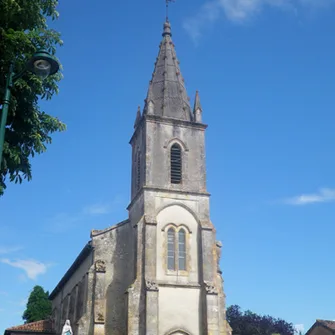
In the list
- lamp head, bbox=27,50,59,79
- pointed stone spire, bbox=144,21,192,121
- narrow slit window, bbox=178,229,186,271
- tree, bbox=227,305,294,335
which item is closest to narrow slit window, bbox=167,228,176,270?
narrow slit window, bbox=178,229,186,271

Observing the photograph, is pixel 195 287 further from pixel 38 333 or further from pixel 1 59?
pixel 1 59

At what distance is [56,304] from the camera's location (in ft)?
148

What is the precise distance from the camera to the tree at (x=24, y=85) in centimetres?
1301

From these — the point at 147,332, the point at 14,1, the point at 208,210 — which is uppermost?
the point at 208,210

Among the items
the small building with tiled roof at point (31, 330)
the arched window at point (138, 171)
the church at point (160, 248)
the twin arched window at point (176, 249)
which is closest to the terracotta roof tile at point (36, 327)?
the small building with tiled roof at point (31, 330)

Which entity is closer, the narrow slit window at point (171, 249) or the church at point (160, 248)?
the church at point (160, 248)

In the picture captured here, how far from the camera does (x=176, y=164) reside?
33.3 metres

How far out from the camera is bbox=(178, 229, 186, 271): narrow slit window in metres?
30.5

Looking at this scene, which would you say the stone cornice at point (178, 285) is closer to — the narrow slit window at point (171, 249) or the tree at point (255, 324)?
the narrow slit window at point (171, 249)

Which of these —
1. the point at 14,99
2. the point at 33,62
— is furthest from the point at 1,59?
the point at 33,62

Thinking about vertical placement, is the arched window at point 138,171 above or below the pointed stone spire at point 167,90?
below

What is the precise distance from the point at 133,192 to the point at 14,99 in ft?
71.2

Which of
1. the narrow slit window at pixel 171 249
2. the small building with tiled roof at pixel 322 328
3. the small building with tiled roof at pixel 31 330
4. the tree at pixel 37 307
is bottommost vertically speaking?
the small building with tiled roof at pixel 31 330

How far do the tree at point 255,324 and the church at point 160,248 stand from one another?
26758mm
